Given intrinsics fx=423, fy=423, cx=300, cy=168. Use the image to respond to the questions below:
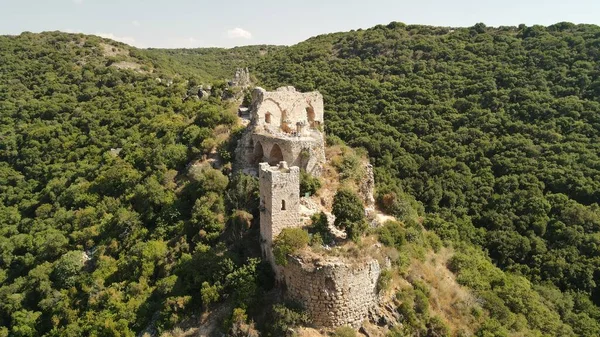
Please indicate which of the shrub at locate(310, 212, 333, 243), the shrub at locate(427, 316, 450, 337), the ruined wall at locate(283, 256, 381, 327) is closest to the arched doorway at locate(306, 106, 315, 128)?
the shrub at locate(310, 212, 333, 243)

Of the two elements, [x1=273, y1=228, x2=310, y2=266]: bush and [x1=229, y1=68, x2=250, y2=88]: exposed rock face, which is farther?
[x1=229, y1=68, x2=250, y2=88]: exposed rock face

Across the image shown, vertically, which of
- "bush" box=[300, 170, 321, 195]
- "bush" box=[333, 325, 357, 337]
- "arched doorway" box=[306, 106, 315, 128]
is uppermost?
"arched doorway" box=[306, 106, 315, 128]

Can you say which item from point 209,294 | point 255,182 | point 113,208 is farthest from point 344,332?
point 113,208

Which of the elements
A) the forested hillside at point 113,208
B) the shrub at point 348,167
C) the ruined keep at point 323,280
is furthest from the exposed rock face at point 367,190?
the ruined keep at point 323,280

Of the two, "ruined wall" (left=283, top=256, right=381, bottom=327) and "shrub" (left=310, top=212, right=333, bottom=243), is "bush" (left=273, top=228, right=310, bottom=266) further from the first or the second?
"shrub" (left=310, top=212, right=333, bottom=243)

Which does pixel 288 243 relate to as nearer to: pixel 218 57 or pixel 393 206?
pixel 393 206
